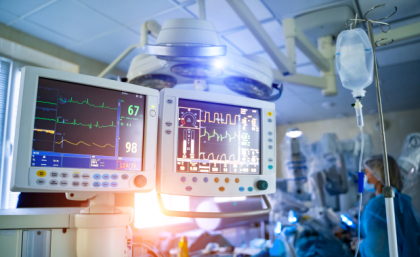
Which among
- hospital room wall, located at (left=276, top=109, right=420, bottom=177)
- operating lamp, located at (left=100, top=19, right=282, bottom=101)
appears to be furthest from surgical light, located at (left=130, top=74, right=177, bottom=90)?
hospital room wall, located at (left=276, top=109, right=420, bottom=177)

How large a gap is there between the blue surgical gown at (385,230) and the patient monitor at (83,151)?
4.75 ft

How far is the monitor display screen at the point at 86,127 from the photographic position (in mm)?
778

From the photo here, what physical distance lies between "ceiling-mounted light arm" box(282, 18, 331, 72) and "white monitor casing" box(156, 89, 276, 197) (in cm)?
94

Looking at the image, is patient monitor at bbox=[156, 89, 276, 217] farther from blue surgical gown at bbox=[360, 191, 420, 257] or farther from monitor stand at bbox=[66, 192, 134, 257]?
blue surgical gown at bbox=[360, 191, 420, 257]

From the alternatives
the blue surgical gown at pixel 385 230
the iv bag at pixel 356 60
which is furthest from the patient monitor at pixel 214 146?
the blue surgical gown at pixel 385 230

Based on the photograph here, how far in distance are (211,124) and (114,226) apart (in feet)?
1.53

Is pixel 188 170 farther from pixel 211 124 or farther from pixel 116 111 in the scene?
pixel 116 111

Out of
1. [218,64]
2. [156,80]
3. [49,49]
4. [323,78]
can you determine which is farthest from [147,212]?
[49,49]

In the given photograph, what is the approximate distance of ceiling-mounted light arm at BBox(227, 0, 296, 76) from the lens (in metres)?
1.36

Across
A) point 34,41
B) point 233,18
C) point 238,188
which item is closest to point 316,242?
point 238,188

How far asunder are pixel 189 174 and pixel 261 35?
87 centimetres

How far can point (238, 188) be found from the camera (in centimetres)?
104

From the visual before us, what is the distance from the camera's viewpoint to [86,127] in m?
0.83

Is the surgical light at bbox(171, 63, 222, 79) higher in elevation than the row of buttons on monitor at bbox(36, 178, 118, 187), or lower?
higher
